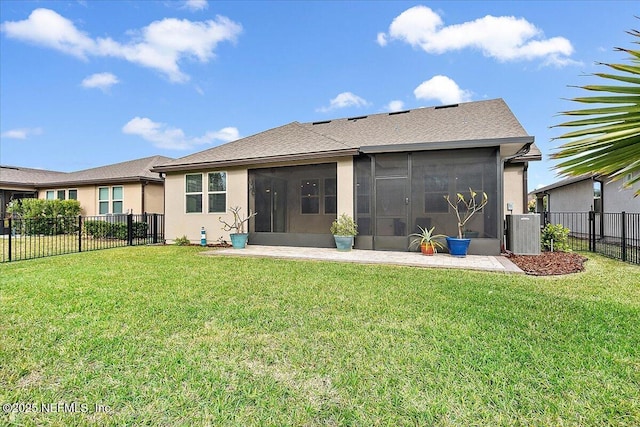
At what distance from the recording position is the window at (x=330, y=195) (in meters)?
10.2

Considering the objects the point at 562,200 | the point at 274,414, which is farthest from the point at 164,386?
the point at 562,200

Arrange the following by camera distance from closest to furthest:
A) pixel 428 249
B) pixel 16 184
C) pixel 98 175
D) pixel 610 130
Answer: pixel 610 130 → pixel 428 249 → pixel 16 184 → pixel 98 175

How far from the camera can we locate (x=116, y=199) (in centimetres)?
1587

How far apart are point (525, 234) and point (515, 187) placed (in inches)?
133

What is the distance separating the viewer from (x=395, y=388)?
2205mm

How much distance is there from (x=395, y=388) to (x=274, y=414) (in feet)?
2.94

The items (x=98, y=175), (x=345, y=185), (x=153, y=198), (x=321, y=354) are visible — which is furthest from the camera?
(x=98, y=175)

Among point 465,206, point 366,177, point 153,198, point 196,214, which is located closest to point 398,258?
point 465,206

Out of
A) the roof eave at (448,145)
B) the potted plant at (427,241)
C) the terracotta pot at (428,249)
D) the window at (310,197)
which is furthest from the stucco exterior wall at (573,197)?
the window at (310,197)

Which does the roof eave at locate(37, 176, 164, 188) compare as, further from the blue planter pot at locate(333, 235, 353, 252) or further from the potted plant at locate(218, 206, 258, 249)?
the blue planter pot at locate(333, 235, 353, 252)

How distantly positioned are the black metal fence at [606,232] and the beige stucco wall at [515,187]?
84 cm

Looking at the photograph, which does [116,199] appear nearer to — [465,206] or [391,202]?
[391,202]

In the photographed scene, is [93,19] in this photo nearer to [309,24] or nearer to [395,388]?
[309,24]

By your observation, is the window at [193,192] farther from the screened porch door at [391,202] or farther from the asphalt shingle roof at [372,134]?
the screened porch door at [391,202]
